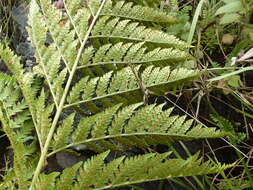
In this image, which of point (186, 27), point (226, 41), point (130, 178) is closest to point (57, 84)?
point (130, 178)

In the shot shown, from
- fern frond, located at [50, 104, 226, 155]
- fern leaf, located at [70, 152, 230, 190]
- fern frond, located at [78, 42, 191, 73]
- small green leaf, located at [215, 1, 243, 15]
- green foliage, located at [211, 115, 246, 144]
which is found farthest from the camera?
small green leaf, located at [215, 1, 243, 15]

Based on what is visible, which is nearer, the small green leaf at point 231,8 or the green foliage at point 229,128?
the green foliage at point 229,128

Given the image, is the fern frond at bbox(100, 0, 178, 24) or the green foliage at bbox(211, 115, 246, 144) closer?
the fern frond at bbox(100, 0, 178, 24)

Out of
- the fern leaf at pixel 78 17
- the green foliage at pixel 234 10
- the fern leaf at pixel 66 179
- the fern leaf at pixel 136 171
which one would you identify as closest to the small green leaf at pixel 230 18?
the green foliage at pixel 234 10

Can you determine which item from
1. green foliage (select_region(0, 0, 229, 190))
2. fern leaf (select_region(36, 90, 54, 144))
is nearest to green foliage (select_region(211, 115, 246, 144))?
green foliage (select_region(0, 0, 229, 190))

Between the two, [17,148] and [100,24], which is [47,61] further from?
[17,148]

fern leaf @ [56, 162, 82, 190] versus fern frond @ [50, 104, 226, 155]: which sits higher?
fern frond @ [50, 104, 226, 155]

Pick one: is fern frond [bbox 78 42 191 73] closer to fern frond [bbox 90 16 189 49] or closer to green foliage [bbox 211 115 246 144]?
fern frond [bbox 90 16 189 49]

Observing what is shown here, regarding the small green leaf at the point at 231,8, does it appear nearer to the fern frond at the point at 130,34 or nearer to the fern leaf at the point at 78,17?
the fern frond at the point at 130,34
